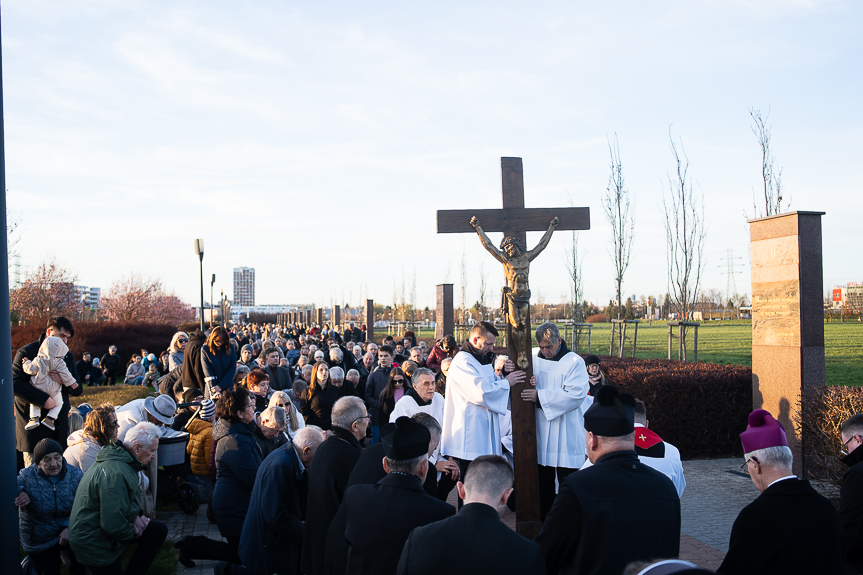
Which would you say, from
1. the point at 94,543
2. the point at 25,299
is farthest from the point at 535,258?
the point at 25,299

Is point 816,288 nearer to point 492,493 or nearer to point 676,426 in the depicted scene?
point 676,426

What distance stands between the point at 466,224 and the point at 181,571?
4.28 meters

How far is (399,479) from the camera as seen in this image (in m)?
3.11

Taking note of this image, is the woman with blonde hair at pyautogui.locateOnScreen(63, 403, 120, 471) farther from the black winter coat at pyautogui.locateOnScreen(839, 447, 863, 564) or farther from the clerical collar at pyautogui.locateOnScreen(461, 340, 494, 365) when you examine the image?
the black winter coat at pyautogui.locateOnScreen(839, 447, 863, 564)

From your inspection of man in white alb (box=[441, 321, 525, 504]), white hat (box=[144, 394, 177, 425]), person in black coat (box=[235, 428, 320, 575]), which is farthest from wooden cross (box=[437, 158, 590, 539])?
white hat (box=[144, 394, 177, 425])

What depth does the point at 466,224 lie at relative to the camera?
254 inches

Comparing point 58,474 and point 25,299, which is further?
point 25,299

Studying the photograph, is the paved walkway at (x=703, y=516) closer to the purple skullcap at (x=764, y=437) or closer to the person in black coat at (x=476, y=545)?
the purple skullcap at (x=764, y=437)

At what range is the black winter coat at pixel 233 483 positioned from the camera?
16.8 feet

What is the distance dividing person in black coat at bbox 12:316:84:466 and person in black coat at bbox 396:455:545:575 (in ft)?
19.4

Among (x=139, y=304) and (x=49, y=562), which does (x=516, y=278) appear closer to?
(x=49, y=562)

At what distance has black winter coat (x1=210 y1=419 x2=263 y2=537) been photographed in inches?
201

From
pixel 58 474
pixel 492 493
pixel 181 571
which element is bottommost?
pixel 181 571

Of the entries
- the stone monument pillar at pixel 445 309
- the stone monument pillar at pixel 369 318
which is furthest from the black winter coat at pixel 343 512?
the stone monument pillar at pixel 369 318
